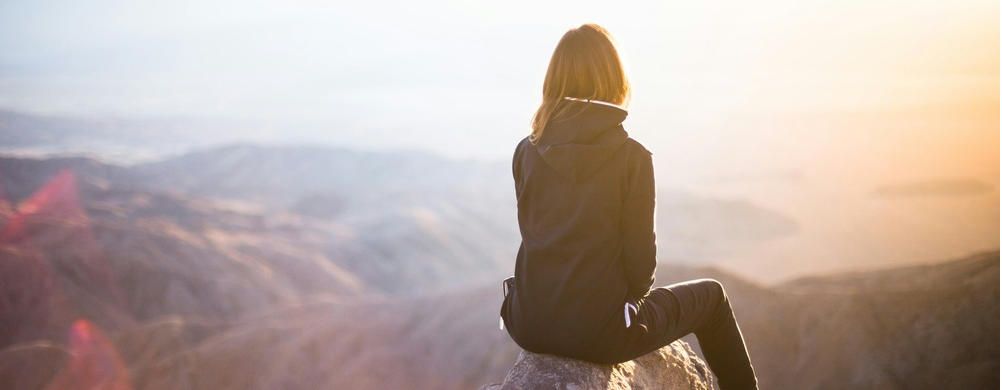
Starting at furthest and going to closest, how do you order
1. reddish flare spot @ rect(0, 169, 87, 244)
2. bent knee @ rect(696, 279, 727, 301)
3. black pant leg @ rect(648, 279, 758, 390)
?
reddish flare spot @ rect(0, 169, 87, 244) → bent knee @ rect(696, 279, 727, 301) → black pant leg @ rect(648, 279, 758, 390)

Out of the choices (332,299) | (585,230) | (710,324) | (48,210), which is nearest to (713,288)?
(710,324)

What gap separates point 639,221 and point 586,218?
8.7 inches

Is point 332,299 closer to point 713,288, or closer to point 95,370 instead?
point 95,370

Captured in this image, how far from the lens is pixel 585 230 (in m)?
3.37

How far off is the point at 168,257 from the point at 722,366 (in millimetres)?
44122

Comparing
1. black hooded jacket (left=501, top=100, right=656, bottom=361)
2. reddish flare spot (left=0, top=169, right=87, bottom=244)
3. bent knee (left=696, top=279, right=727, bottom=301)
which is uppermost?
black hooded jacket (left=501, top=100, right=656, bottom=361)

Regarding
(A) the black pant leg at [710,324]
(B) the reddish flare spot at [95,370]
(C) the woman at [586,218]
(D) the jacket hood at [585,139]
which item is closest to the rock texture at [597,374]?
(C) the woman at [586,218]

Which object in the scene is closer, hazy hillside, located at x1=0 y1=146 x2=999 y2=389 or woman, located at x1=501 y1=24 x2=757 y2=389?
woman, located at x1=501 y1=24 x2=757 y2=389

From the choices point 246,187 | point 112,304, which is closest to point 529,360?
Result: point 112,304

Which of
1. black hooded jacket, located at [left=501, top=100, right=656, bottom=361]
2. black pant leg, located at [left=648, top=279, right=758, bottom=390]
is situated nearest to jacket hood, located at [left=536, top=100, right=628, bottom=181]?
black hooded jacket, located at [left=501, top=100, right=656, bottom=361]

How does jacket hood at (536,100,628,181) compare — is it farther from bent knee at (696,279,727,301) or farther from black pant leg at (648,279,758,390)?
bent knee at (696,279,727,301)

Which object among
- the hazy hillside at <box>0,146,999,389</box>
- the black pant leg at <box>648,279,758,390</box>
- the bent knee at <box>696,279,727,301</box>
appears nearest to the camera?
the black pant leg at <box>648,279,758,390</box>

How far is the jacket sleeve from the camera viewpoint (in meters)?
3.33

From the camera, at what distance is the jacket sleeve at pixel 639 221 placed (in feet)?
10.9
